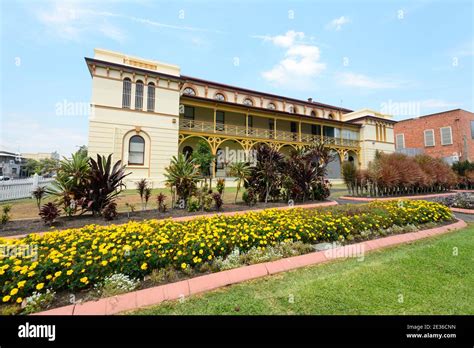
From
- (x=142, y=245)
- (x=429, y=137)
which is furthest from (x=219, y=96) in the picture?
(x=429, y=137)

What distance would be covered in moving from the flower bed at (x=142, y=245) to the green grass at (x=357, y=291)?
31.0 inches

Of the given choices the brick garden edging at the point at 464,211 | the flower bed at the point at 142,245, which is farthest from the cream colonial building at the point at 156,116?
the brick garden edging at the point at 464,211

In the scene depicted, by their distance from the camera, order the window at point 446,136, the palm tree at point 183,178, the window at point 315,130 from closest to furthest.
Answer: the palm tree at point 183,178, the window at point 315,130, the window at point 446,136

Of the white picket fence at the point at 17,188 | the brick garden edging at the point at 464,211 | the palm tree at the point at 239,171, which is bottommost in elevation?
the brick garden edging at the point at 464,211

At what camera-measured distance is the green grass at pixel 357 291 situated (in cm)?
236

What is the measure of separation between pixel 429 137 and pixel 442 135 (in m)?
1.62

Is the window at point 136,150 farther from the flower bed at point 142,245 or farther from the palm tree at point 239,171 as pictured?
the flower bed at point 142,245

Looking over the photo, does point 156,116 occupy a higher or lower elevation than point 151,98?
lower

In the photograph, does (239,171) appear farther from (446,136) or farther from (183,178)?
(446,136)

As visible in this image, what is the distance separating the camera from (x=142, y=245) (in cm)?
329

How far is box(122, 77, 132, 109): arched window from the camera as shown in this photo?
1630 centimetres

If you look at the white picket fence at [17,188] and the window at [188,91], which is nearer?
the white picket fence at [17,188]
